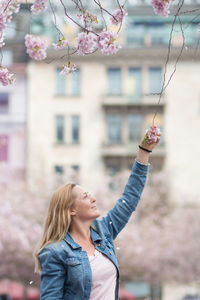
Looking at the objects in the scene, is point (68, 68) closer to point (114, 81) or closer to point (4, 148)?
point (4, 148)

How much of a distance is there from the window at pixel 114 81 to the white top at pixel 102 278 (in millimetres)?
26760

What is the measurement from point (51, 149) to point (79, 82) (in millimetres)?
2964

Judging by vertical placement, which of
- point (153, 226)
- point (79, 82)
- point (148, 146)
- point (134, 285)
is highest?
point (148, 146)

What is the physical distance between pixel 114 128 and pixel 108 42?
26.6 metres

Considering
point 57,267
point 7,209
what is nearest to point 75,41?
point 57,267

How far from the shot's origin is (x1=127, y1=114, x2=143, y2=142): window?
29766 millimetres

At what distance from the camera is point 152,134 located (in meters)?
3.55

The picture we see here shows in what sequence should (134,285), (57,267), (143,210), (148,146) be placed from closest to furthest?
(57,267), (148,146), (143,210), (134,285)

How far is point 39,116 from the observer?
29.9 metres

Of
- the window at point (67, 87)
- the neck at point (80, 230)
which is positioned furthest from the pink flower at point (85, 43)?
the window at point (67, 87)

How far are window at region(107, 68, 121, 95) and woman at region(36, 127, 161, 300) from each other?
26411mm

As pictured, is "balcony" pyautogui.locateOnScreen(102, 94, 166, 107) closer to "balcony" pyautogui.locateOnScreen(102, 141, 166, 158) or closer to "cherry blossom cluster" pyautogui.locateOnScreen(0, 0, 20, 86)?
"balcony" pyautogui.locateOnScreen(102, 141, 166, 158)

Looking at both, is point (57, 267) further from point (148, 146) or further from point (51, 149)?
point (51, 149)

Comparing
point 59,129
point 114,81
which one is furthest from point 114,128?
→ point 59,129
